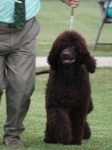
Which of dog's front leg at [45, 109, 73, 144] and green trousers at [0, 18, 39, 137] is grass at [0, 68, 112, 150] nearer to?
dog's front leg at [45, 109, 73, 144]

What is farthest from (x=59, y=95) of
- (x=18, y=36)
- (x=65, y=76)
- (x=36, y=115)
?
(x=36, y=115)

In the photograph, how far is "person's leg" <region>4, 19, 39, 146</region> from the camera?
7703mm

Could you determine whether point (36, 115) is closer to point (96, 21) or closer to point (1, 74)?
point (1, 74)

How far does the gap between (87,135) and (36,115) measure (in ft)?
6.22

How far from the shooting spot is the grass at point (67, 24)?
61.2ft

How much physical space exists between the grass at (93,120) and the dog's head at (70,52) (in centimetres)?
83

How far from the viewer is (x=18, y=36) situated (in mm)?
7730

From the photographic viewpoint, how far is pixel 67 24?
81.6ft

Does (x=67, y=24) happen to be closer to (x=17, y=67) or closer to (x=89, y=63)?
(x=89, y=63)

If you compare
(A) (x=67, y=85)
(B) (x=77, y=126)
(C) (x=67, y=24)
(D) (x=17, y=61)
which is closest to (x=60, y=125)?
(B) (x=77, y=126)

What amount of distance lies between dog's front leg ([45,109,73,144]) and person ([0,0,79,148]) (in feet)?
0.97

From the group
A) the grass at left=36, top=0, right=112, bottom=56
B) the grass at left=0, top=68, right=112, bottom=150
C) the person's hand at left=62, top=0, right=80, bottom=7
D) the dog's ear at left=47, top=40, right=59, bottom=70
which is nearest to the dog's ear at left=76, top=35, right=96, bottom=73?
the dog's ear at left=47, top=40, right=59, bottom=70

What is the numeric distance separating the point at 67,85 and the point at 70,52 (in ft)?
1.16

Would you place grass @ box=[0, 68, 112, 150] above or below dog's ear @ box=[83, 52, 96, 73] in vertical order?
below
